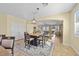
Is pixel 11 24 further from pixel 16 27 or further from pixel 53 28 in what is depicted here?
pixel 53 28

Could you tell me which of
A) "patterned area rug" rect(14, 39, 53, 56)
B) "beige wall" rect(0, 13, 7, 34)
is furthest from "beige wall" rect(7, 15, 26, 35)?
"patterned area rug" rect(14, 39, 53, 56)

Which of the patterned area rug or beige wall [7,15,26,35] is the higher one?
beige wall [7,15,26,35]

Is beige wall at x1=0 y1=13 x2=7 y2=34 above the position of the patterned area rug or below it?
above

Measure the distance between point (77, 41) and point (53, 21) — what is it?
1.38m

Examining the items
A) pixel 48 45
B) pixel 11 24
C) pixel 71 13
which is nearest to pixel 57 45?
pixel 48 45

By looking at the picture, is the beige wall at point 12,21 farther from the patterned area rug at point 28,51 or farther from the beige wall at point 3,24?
the patterned area rug at point 28,51

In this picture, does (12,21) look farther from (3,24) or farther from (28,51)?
(28,51)

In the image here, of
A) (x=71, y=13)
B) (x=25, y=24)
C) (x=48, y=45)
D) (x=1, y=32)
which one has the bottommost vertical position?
(x=48, y=45)

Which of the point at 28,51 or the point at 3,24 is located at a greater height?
the point at 3,24

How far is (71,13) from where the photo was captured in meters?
4.73

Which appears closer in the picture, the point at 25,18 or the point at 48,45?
the point at 25,18

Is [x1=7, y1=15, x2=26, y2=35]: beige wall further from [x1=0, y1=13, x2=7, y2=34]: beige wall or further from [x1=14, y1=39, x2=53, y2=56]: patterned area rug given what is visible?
[x1=14, y1=39, x2=53, y2=56]: patterned area rug

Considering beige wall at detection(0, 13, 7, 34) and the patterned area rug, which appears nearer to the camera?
the patterned area rug

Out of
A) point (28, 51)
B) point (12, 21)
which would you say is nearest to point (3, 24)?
point (12, 21)
